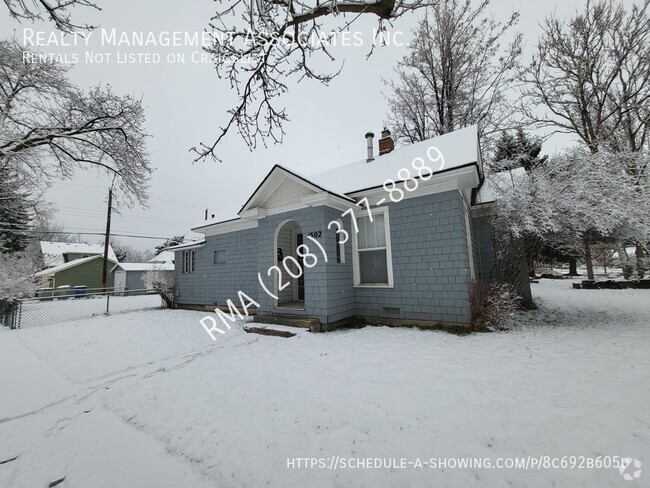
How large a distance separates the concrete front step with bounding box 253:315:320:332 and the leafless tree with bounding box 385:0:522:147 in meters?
13.5

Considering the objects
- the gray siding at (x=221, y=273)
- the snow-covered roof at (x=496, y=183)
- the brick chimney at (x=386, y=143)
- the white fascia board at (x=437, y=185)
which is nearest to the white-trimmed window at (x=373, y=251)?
the white fascia board at (x=437, y=185)

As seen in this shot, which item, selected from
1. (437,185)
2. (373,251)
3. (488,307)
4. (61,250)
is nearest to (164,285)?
(373,251)

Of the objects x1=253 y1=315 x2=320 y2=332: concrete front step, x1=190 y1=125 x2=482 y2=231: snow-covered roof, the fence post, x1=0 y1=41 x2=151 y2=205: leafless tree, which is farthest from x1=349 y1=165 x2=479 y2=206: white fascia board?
the fence post

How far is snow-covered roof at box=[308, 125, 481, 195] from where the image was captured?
22.3ft

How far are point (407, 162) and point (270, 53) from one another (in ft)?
18.5

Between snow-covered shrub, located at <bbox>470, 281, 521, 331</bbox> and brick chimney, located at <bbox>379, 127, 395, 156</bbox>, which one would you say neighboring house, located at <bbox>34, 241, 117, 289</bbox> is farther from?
snow-covered shrub, located at <bbox>470, 281, 521, 331</bbox>

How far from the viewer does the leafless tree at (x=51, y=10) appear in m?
3.11

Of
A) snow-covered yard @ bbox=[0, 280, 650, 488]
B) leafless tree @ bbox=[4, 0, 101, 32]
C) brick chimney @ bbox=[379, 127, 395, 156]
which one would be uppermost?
brick chimney @ bbox=[379, 127, 395, 156]

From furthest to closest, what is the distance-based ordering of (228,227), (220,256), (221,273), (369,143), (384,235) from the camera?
(220,256), (221,273), (228,227), (369,143), (384,235)

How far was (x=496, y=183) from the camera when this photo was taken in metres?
8.18

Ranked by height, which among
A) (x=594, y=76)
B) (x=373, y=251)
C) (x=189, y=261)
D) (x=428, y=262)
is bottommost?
(x=428, y=262)

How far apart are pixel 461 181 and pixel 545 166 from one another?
2907 mm

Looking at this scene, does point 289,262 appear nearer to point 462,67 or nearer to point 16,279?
point 16,279

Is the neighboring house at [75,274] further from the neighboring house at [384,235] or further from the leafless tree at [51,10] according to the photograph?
the leafless tree at [51,10]
